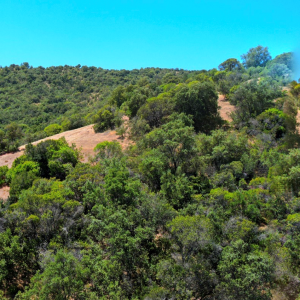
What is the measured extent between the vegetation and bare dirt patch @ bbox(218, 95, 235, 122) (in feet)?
28.0

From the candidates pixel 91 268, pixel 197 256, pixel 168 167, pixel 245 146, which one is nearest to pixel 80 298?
pixel 91 268

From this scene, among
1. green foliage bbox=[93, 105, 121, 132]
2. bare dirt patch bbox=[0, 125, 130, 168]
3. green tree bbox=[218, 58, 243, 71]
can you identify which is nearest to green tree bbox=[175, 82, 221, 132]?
bare dirt patch bbox=[0, 125, 130, 168]

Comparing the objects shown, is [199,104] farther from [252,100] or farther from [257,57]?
[257,57]

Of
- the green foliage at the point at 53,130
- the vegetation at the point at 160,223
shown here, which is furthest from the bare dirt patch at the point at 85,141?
the green foliage at the point at 53,130

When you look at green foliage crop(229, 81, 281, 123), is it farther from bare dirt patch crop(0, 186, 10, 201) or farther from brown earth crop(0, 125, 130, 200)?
bare dirt patch crop(0, 186, 10, 201)

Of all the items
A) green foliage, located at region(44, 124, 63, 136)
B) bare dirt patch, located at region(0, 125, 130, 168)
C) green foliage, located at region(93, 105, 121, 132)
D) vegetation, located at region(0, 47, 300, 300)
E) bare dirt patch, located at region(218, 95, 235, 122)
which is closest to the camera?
vegetation, located at region(0, 47, 300, 300)

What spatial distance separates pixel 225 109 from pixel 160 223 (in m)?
→ 32.7

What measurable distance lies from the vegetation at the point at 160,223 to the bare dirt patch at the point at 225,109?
28.0 feet

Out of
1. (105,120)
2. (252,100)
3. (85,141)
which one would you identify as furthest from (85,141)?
(252,100)

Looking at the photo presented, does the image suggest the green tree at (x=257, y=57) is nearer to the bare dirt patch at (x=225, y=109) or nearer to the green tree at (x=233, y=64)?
the green tree at (x=233, y=64)

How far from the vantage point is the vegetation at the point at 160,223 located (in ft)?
37.5

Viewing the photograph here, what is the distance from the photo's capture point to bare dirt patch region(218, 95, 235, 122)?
39062 mm

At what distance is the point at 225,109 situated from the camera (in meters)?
42.8

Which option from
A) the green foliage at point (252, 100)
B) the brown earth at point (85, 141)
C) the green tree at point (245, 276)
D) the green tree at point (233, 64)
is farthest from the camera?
the green tree at point (233, 64)
